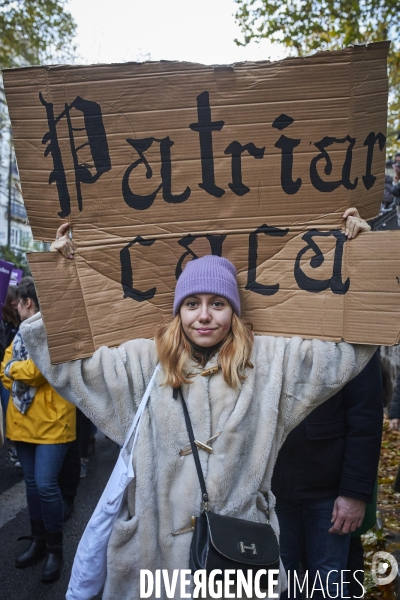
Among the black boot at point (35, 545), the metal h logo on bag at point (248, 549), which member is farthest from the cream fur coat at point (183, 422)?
the black boot at point (35, 545)

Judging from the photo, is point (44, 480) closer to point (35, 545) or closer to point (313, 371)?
point (35, 545)

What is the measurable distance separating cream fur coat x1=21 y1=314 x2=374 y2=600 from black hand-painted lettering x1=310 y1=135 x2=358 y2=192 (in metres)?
0.57

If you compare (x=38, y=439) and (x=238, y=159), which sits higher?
(x=238, y=159)

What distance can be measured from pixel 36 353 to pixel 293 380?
92cm

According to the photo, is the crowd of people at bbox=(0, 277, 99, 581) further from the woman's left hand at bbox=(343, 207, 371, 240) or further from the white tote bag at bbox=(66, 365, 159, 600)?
the woman's left hand at bbox=(343, 207, 371, 240)

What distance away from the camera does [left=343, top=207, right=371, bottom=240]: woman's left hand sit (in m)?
1.99

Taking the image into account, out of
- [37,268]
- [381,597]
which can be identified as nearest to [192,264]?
[37,268]

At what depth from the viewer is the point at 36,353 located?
1.98 metres

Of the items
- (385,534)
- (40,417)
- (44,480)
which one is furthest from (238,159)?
(385,534)

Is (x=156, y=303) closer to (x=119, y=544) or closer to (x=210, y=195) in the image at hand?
(x=210, y=195)

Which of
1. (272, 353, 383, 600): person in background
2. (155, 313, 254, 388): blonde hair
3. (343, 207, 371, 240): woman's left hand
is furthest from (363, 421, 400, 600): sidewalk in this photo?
(343, 207, 371, 240): woman's left hand

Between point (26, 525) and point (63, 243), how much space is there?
2949 mm

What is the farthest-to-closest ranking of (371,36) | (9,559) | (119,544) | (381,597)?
(371,36) < (9,559) < (381,597) < (119,544)

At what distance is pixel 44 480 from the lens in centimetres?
344
